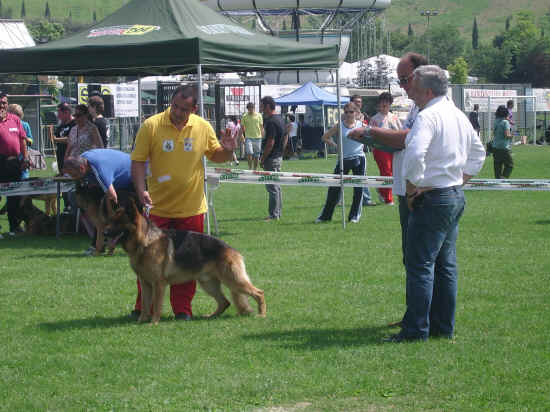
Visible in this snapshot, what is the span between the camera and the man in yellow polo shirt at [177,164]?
6508 mm

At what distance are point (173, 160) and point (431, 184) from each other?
2.39 meters

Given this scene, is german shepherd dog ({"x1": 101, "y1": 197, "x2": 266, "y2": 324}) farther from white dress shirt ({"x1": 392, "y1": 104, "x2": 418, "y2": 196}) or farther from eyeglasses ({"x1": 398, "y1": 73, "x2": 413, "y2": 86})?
eyeglasses ({"x1": 398, "y1": 73, "x2": 413, "y2": 86})

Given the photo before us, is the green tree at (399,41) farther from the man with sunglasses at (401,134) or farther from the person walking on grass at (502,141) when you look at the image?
the man with sunglasses at (401,134)

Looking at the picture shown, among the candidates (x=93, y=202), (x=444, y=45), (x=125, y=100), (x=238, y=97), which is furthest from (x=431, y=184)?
(x=444, y=45)

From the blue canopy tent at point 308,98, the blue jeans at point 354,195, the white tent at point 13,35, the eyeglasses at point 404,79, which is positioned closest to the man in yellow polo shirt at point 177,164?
the eyeglasses at point 404,79

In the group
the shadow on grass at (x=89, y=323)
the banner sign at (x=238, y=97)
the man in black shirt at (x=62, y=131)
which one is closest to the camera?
the shadow on grass at (x=89, y=323)

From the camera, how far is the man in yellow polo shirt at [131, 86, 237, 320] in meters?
6.51

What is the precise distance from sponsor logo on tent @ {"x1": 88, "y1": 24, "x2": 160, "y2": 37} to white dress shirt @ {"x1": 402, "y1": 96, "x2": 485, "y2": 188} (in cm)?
694

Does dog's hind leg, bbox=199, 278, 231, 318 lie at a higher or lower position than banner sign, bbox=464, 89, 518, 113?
lower

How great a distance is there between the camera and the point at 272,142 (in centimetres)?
1332

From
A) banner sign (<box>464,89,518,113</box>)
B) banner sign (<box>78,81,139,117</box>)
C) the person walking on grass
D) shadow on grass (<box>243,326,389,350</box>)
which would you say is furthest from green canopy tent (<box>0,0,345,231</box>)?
banner sign (<box>464,89,518,113</box>)

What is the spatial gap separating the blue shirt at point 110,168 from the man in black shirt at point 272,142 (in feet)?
13.7

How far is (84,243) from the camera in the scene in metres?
11.6

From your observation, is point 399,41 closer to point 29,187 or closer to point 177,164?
point 29,187
